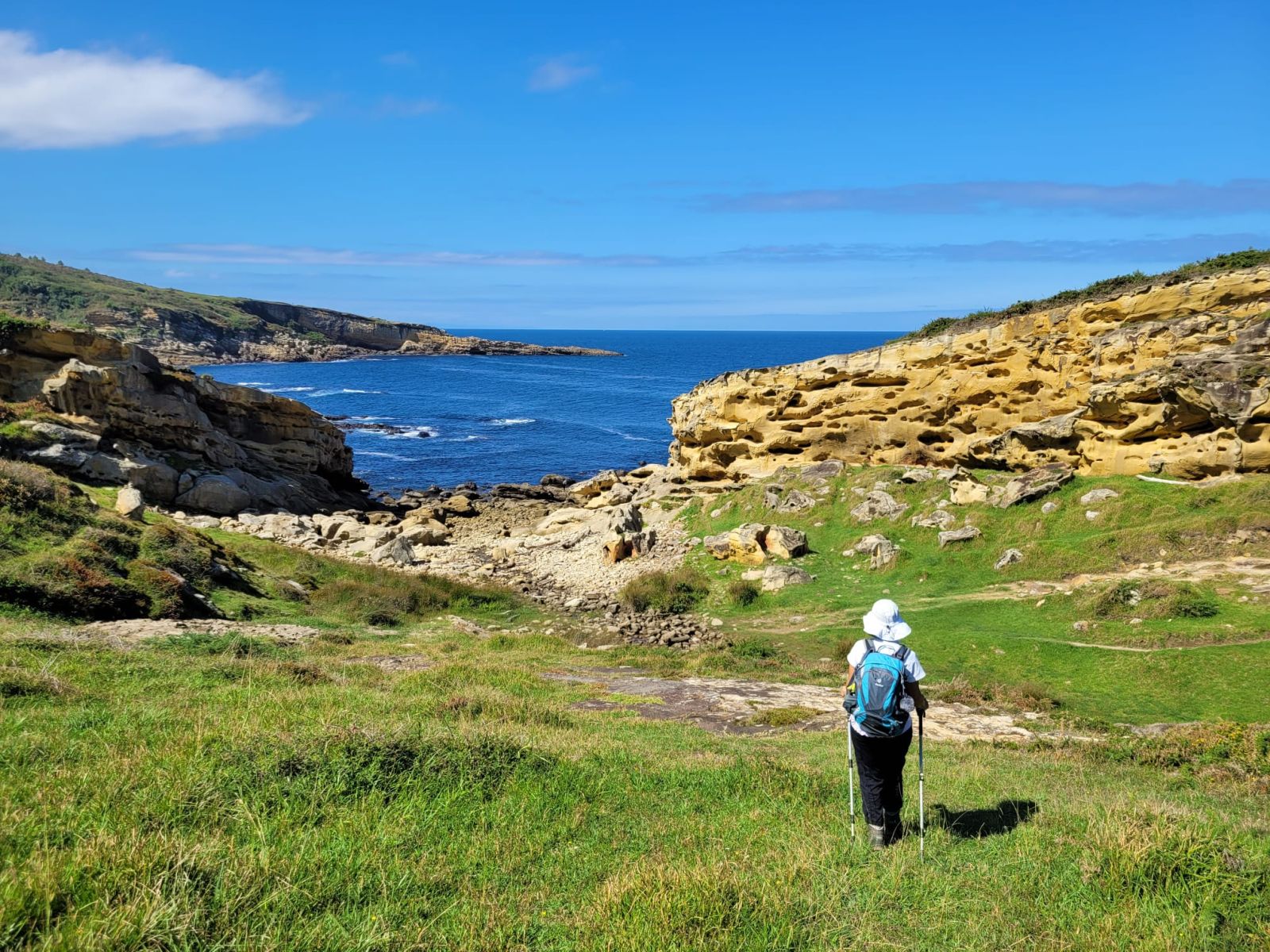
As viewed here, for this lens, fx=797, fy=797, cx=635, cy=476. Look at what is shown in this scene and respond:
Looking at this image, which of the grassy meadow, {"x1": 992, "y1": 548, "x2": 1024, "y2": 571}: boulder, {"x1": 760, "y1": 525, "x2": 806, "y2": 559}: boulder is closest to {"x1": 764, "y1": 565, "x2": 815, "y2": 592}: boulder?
{"x1": 760, "y1": 525, "x2": 806, "y2": 559}: boulder

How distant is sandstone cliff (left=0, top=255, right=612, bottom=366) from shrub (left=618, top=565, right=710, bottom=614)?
103470 mm

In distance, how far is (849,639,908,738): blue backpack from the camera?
744 centimetres

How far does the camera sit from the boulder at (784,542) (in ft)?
99.5

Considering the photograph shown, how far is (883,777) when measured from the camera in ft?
24.8

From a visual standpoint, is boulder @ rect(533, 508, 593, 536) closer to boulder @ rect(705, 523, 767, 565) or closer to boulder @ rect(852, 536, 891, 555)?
boulder @ rect(705, 523, 767, 565)

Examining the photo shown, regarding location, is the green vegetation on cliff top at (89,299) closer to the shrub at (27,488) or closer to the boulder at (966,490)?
the shrub at (27,488)

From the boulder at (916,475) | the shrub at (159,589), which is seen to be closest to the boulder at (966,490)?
the boulder at (916,475)

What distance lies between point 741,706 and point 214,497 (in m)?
33.1

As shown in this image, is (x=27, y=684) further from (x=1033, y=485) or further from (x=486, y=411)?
(x=486, y=411)

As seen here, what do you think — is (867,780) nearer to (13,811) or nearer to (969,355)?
(13,811)

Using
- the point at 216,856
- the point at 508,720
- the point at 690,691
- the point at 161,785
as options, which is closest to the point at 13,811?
the point at 161,785

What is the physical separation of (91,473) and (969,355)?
3854 cm

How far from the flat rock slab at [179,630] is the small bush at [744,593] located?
14043mm

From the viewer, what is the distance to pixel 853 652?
7832 millimetres
